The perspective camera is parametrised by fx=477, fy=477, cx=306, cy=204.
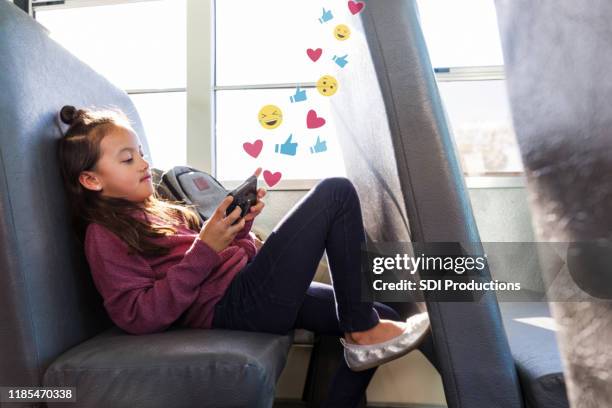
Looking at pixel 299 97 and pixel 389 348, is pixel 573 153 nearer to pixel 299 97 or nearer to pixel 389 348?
pixel 389 348

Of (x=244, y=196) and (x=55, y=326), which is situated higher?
(x=244, y=196)

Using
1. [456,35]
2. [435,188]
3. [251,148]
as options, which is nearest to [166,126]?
[251,148]

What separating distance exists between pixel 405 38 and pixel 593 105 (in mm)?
474

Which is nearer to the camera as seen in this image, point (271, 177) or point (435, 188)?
point (435, 188)

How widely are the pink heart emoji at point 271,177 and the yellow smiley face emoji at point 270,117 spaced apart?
193 mm

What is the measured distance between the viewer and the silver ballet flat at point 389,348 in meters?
0.94

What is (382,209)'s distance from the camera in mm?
1176

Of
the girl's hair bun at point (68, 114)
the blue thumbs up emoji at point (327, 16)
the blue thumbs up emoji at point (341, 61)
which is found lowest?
the girl's hair bun at point (68, 114)

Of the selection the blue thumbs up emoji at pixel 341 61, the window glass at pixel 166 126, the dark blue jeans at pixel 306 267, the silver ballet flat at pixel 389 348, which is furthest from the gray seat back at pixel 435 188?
the window glass at pixel 166 126

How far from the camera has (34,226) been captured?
88 centimetres

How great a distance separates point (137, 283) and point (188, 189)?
51 cm

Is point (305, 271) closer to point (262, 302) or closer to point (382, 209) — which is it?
point (262, 302)

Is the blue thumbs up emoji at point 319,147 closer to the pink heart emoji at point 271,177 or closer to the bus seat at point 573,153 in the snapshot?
the pink heart emoji at point 271,177

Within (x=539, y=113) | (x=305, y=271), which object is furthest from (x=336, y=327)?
(x=539, y=113)
